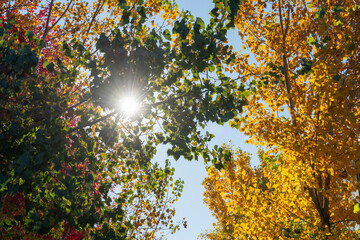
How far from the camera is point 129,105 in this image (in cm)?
436

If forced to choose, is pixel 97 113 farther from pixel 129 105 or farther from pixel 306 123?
pixel 306 123

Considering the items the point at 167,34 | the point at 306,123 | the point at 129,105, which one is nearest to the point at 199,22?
the point at 167,34

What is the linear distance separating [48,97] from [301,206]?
5.90 m

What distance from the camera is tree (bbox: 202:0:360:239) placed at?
16.9ft

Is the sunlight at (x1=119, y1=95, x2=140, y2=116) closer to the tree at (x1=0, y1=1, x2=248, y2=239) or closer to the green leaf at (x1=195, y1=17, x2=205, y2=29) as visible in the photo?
the tree at (x1=0, y1=1, x2=248, y2=239)

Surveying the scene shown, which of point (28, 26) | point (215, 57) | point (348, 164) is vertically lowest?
point (348, 164)

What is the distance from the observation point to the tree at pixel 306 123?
516cm

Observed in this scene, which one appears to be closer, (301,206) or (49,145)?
(49,145)

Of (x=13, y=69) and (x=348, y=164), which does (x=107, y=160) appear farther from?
(x=348, y=164)

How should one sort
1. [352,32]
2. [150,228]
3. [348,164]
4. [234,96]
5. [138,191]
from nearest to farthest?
[234,96] → [348,164] → [352,32] → [138,191] → [150,228]

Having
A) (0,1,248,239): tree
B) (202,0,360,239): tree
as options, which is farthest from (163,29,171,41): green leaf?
(202,0,360,239): tree

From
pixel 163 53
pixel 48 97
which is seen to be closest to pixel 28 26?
pixel 48 97

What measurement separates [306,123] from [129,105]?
380 cm

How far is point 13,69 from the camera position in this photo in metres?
3.34
